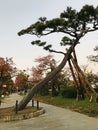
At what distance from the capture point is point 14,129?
1202cm

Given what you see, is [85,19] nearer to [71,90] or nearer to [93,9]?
[93,9]

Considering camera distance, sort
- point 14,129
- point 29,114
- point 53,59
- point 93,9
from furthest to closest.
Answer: point 53,59, point 93,9, point 29,114, point 14,129

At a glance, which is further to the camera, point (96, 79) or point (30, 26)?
point (96, 79)

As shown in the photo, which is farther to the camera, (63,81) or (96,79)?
(96,79)

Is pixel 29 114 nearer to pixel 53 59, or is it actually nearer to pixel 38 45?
pixel 38 45

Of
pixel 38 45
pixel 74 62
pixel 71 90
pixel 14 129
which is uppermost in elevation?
pixel 38 45

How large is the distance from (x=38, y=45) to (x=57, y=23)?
3.94 meters

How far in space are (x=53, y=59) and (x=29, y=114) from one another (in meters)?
29.1

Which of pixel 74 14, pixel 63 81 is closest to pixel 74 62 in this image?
pixel 74 14

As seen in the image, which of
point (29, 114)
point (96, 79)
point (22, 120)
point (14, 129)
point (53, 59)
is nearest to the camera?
point (14, 129)

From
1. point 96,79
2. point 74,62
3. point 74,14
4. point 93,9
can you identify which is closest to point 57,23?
point 74,14

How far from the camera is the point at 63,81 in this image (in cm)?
4728

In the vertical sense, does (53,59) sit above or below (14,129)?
above

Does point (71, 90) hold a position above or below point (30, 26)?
below
